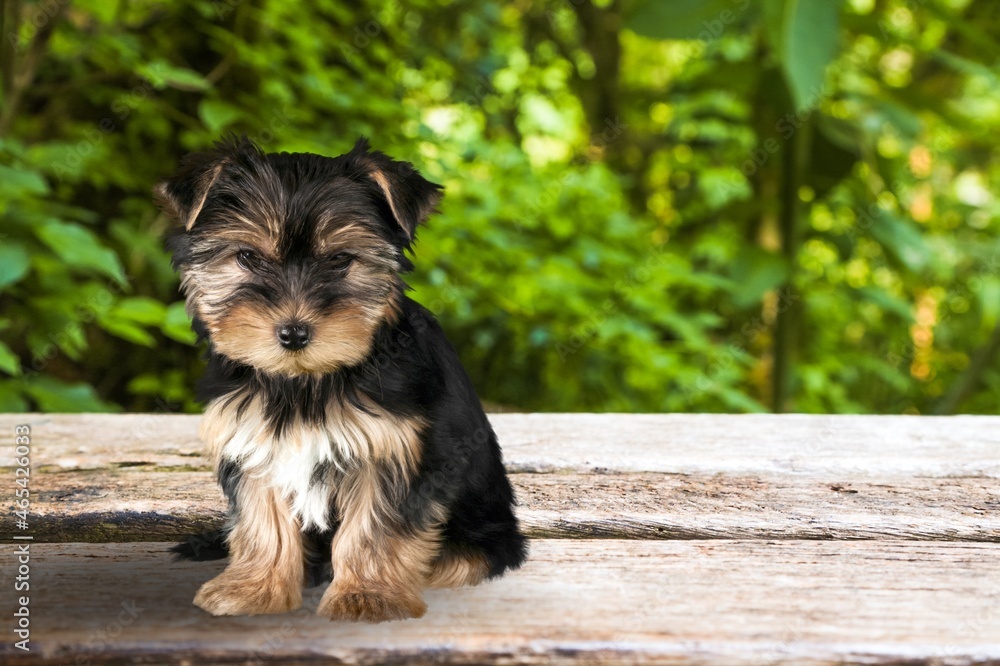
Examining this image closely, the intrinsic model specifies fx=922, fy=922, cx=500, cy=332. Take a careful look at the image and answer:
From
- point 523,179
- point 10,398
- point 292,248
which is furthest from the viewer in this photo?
point 523,179

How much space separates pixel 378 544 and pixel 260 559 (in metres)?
0.32

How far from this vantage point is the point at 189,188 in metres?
2.38

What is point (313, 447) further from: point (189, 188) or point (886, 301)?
point (886, 301)

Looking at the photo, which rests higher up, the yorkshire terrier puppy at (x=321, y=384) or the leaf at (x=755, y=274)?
the leaf at (x=755, y=274)

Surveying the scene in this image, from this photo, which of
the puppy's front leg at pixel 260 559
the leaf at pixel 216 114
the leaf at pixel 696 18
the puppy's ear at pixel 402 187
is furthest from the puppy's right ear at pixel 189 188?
the leaf at pixel 696 18

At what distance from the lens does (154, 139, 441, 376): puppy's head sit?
2207 mm

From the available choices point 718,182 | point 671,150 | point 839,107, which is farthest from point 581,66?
point 839,107

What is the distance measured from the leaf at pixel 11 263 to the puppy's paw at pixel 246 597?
1.90 metres

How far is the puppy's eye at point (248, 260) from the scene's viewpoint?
230cm

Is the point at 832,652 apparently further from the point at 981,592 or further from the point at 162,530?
the point at 162,530

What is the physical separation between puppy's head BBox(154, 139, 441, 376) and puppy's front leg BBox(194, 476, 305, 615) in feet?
1.26

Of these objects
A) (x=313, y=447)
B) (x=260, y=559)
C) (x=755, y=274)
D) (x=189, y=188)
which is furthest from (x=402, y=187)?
(x=755, y=274)

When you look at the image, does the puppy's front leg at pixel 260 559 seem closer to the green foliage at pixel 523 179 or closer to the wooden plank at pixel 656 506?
the wooden plank at pixel 656 506

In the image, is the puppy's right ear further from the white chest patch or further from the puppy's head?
the white chest patch
